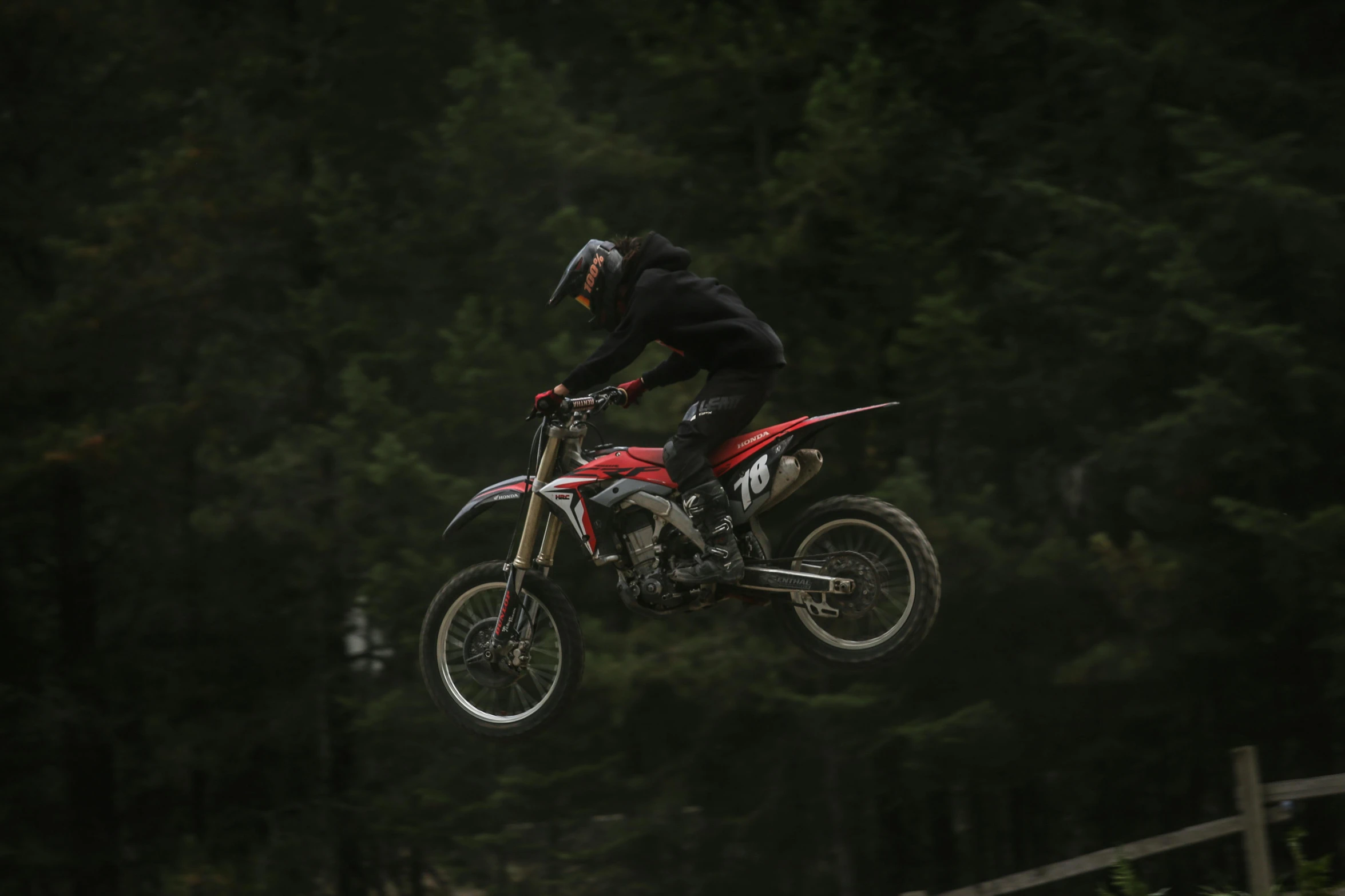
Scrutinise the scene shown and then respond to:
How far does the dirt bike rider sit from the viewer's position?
581 cm

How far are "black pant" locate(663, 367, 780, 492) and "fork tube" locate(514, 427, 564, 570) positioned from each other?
0.53 metres

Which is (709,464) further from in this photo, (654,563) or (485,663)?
(485,663)

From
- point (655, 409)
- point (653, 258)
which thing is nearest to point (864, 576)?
point (653, 258)

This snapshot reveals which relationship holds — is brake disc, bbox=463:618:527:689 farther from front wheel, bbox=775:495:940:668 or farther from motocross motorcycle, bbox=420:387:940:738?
front wheel, bbox=775:495:940:668

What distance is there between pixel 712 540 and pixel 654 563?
302mm

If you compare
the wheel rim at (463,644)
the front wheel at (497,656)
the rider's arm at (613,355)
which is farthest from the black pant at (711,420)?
the wheel rim at (463,644)

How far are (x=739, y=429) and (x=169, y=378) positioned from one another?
34.8 ft

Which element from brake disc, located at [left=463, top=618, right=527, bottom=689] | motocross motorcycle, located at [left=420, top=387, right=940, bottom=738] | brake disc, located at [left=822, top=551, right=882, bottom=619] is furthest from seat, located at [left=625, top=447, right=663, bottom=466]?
brake disc, located at [left=463, top=618, right=527, bottom=689]

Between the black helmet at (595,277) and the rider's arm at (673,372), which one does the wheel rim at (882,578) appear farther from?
the black helmet at (595,277)

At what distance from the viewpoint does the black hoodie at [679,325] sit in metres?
5.74

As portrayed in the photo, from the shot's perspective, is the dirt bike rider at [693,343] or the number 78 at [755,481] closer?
the dirt bike rider at [693,343]

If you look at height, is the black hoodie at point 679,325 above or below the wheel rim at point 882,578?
above

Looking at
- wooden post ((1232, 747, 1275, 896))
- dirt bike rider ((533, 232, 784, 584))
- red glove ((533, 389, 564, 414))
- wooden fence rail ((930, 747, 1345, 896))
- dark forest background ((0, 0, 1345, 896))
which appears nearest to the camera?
dirt bike rider ((533, 232, 784, 584))

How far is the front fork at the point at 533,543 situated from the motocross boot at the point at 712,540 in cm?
64
